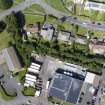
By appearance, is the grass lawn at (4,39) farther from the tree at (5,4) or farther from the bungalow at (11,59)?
the tree at (5,4)

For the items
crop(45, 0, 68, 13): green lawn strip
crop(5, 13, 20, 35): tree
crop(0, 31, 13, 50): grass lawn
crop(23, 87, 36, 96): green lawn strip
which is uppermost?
crop(45, 0, 68, 13): green lawn strip

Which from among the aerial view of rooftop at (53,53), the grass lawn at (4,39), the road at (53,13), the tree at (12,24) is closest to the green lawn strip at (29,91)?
the aerial view of rooftop at (53,53)

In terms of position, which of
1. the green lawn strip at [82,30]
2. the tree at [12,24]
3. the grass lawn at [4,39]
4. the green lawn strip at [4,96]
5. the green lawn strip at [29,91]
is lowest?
the green lawn strip at [4,96]

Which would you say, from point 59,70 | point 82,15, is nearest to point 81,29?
point 82,15

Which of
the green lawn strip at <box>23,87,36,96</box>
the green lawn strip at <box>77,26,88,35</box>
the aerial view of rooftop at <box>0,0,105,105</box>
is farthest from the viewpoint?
the green lawn strip at <box>77,26,88,35</box>

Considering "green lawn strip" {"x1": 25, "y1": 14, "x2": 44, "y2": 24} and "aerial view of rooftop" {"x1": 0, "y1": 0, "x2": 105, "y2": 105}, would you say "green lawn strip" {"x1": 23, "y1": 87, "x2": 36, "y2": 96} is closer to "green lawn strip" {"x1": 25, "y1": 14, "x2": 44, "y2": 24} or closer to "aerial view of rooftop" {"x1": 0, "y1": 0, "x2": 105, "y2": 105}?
"aerial view of rooftop" {"x1": 0, "y1": 0, "x2": 105, "y2": 105}

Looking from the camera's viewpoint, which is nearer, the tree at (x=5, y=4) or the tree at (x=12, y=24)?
the tree at (x=12, y=24)

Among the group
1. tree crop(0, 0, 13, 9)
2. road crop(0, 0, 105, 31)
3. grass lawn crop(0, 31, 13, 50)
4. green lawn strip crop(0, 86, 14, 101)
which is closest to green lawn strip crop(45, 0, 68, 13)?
road crop(0, 0, 105, 31)
